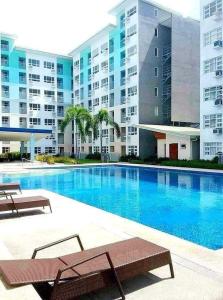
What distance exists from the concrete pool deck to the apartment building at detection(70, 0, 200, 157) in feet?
107

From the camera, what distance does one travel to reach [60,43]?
59844mm

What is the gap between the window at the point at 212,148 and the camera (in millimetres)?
31697

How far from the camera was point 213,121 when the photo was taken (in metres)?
32.4

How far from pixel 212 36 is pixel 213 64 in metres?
2.83

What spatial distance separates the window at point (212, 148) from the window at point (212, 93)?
465cm

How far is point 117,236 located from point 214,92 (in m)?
28.3

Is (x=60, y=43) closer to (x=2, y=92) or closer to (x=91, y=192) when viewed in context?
(x=2, y=92)

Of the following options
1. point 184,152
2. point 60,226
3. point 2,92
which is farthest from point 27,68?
point 60,226

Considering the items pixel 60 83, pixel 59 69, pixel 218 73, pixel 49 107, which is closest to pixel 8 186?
pixel 218 73

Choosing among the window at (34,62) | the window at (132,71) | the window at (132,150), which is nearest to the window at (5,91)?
the window at (34,62)

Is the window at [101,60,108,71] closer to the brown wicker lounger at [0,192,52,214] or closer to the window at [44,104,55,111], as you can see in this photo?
the window at [44,104,55,111]

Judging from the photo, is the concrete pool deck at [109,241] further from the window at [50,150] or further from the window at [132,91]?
the window at [50,150]

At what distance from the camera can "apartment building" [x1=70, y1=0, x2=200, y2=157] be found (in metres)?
42.1

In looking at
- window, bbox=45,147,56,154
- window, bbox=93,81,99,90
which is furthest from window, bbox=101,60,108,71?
window, bbox=45,147,56,154
